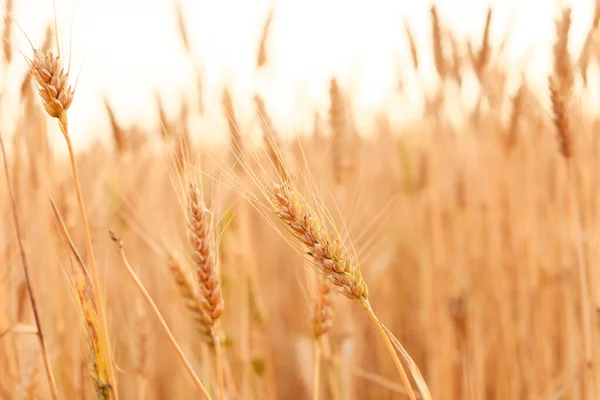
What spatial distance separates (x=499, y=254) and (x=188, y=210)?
1.07 m

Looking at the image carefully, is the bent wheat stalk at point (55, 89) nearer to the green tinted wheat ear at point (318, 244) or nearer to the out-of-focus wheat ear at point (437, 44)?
the green tinted wheat ear at point (318, 244)

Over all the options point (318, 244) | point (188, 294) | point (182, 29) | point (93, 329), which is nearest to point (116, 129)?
point (182, 29)

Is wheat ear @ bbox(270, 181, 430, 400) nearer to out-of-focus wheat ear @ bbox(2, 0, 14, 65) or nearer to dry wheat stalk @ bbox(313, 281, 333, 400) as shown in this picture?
dry wheat stalk @ bbox(313, 281, 333, 400)

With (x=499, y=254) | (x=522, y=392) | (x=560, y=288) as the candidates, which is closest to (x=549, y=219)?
(x=560, y=288)

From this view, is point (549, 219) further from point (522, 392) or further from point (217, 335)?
point (217, 335)

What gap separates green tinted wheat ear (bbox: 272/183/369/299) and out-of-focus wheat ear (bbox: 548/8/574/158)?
0.43 meters

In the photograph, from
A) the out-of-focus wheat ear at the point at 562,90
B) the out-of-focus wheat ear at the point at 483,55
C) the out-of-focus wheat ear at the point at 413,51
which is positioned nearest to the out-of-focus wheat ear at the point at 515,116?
the out-of-focus wheat ear at the point at 483,55

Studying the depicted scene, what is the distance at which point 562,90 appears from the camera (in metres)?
0.83

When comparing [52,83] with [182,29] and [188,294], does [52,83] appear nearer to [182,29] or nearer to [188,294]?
[188,294]

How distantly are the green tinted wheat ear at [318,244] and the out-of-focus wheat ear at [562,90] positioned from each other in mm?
428

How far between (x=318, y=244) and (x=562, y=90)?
1.56ft

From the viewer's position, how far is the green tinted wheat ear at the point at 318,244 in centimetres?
55

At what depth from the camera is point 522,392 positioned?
4.81 ft

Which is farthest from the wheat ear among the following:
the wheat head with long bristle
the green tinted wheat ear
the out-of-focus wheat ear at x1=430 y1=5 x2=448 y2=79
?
the out-of-focus wheat ear at x1=430 y1=5 x2=448 y2=79
